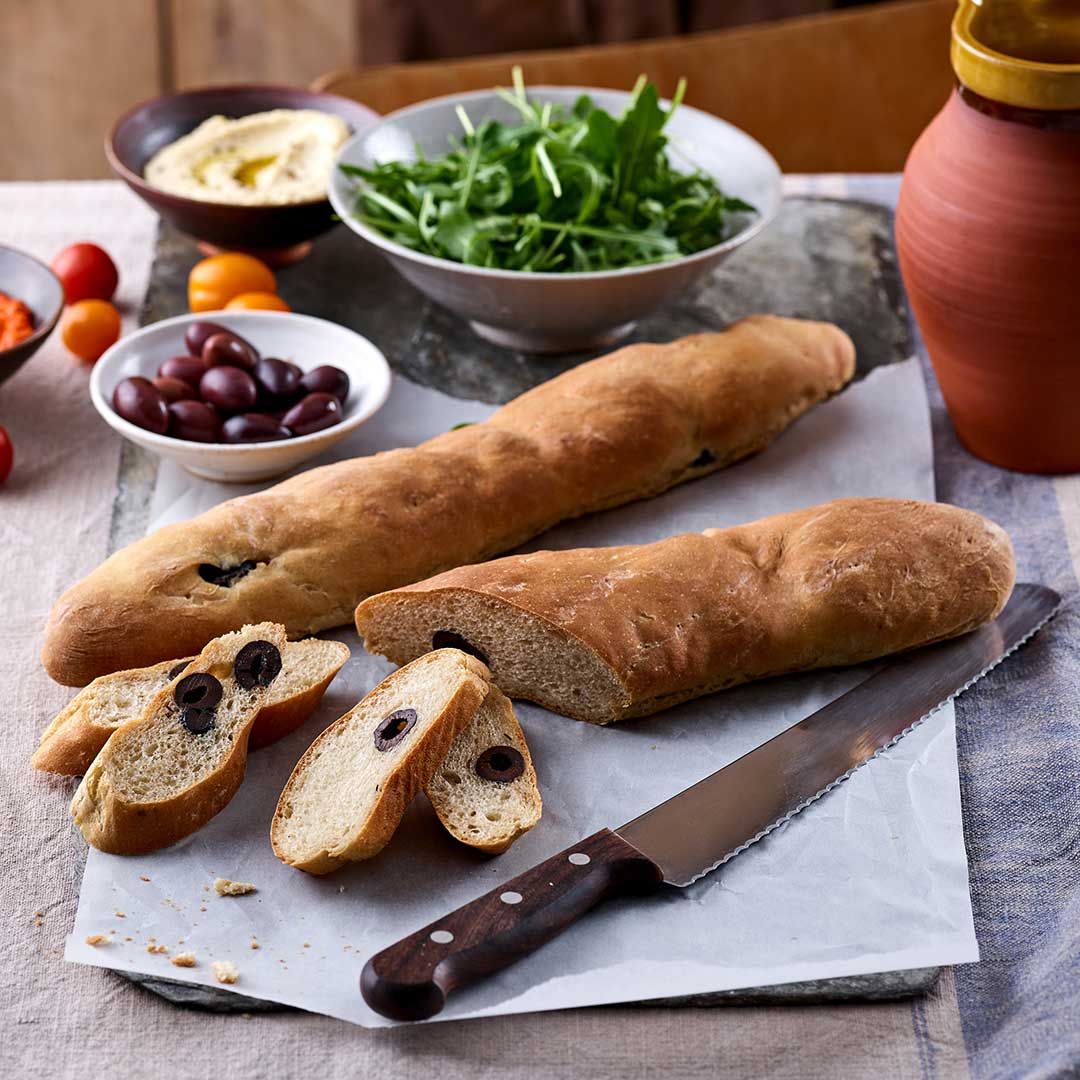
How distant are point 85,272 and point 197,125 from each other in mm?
612

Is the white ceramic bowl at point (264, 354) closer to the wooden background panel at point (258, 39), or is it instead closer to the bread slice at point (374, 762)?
the bread slice at point (374, 762)

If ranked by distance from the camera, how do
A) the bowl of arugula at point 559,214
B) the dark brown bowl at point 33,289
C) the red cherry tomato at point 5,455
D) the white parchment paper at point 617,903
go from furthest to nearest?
the bowl of arugula at point 559,214 < the dark brown bowl at point 33,289 < the red cherry tomato at point 5,455 < the white parchment paper at point 617,903

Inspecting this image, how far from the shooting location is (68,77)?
646 centimetres

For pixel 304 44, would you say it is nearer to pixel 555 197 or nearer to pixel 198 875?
pixel 555 197

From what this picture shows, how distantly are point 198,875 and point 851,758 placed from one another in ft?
3.34

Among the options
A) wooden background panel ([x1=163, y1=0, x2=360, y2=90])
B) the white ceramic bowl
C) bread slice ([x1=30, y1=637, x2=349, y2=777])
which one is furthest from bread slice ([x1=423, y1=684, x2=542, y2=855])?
wooden background panel ([x1=163, y1=0, x2=360, y2=90])

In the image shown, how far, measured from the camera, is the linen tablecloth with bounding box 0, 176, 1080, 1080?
172cm

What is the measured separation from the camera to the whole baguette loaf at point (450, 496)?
228 centimetres

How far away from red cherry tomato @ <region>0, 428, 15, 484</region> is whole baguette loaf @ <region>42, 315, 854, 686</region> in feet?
1.85

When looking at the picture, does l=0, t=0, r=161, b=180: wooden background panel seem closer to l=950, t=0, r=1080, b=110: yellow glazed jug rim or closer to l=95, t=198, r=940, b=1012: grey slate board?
l=95, t=198, r=940, b=1012: grey slate board

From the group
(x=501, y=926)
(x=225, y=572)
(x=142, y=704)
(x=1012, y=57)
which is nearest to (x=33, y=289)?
(x=225, y=572)

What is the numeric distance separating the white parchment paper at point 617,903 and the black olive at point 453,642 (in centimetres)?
13

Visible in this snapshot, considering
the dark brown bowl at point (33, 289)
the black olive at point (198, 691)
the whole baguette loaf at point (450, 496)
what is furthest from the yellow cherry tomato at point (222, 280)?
the black olive at point (198, 691)

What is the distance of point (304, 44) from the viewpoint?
6.48 meters
